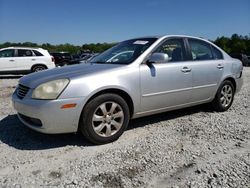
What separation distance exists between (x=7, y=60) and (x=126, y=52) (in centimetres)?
1044

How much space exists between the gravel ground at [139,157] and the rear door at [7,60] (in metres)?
9.31

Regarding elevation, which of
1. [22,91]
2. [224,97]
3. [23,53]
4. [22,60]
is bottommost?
[224,97]

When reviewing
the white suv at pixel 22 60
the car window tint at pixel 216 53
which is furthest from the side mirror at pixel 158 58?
the white suv at pixel 22 60

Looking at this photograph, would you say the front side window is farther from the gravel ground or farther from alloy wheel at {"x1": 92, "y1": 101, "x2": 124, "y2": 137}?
alloy wheel at {"x1": 92, "y1": 101, "x2": 124, "y2": 137}

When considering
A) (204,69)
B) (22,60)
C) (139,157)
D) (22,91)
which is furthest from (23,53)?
(139,157)

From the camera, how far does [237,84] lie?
567cm

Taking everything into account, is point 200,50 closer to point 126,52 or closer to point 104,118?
point 126,52

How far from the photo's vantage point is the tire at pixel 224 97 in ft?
17.3

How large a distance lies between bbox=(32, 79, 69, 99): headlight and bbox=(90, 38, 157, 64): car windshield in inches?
44.0

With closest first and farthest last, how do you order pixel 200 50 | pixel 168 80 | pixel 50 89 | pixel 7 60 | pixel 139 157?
pixel 139 157 < pixel 50 89 < pixel 168 80 < pixel 200 50 < pixel 7 60

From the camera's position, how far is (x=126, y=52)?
4496 millimetres

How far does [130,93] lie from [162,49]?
3.47 feet

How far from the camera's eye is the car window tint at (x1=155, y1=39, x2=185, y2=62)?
4453 millimetres

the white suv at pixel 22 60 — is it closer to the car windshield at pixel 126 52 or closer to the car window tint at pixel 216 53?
the car windshield at pixel 126 52
